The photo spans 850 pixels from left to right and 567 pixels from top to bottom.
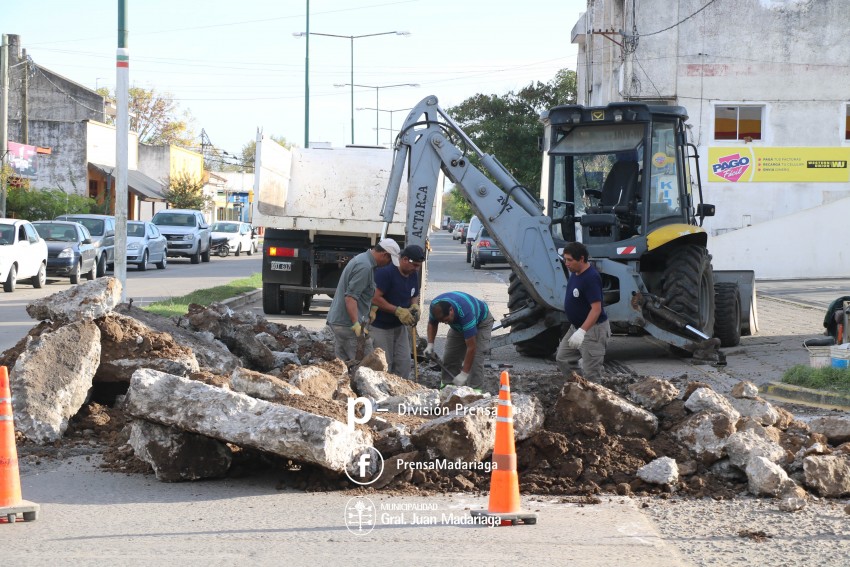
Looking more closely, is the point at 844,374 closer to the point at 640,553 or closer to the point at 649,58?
the point at 640,553

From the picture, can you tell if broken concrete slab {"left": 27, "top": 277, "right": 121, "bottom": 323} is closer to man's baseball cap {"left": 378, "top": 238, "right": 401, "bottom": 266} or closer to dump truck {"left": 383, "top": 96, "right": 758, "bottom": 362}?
man's baseball cap {"left": 378, "top": 238, "right": 401, "bottom": 266}

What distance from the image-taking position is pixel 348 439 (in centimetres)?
736

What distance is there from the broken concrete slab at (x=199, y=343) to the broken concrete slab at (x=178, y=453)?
2.56 meters

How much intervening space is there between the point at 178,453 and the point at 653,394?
11.6 feet

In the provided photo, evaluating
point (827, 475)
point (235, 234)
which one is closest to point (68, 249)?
point (827, 475)

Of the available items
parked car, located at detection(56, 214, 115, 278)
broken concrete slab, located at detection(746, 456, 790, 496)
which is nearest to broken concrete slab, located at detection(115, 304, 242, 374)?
broken concrete slab, located at detection(746, 456, 790, 496)

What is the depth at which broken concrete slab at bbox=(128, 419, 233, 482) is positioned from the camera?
757cm

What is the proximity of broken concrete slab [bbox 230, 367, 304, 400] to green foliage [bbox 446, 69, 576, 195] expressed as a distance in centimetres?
3957

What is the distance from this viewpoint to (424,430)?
300 inches

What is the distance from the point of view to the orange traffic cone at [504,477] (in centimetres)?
647

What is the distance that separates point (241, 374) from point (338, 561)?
2.96 meters

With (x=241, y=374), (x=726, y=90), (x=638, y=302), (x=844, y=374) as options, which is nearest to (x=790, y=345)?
(x=638, y=302)

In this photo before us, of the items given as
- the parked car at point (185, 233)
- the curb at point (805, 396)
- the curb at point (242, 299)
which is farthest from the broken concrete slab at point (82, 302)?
the parked car at point (185, 233)

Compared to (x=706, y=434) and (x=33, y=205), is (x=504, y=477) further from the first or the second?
(x=33, y=205)
